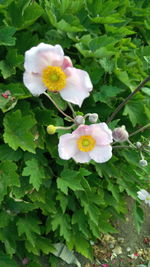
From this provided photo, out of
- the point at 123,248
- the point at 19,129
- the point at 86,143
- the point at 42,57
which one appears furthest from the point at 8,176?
the point at 123,248

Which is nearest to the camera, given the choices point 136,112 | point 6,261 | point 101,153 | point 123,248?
point 101,153

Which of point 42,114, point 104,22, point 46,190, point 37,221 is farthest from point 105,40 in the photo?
point 37,221

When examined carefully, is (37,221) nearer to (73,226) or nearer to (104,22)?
(73,226)

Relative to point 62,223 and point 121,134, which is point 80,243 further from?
point 121,134

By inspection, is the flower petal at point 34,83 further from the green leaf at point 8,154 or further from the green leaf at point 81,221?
the green leaf at point 81,221

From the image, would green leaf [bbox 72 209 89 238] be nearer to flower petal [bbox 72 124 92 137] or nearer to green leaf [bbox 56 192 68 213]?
green leaf [bbox 56 192 68 213]

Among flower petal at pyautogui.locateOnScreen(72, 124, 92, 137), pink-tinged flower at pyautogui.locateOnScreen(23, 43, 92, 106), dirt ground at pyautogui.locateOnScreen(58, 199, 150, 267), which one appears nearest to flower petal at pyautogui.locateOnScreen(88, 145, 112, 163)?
flower petal at pyautogui.locateOnScreen(72, 124, 92, 137)

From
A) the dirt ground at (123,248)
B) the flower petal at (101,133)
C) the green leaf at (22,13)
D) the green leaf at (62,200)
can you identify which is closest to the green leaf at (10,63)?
the green leaf at (22,13)
